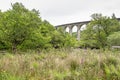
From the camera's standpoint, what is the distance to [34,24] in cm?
2123

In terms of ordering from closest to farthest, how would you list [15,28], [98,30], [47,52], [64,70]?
[64,70], [47,52], [15,28], [98,30]

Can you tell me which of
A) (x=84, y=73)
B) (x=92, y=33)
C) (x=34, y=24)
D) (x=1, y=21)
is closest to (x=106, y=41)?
(x=92, y=33)

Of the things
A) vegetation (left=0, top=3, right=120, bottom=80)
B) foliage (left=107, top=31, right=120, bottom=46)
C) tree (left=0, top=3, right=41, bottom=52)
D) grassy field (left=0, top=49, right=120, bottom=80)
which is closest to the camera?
grassy field (left=0, top=49, right=120, bottom=80)

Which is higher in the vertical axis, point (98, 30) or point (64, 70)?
point (98, 30)

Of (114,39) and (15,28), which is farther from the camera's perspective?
(114,39)

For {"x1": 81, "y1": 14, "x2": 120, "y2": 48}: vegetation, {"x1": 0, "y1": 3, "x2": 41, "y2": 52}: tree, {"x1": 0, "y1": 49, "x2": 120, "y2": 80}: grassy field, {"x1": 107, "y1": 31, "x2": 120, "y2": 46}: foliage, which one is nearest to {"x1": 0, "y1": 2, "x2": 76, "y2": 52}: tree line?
{"x1": 0, "y1": 3, "x2": 41, "y2": 52}: tree

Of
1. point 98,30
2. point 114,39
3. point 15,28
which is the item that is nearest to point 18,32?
point 15,28

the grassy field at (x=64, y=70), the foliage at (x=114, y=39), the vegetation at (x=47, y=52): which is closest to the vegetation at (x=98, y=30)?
the vegetation at (x=47, y=52)

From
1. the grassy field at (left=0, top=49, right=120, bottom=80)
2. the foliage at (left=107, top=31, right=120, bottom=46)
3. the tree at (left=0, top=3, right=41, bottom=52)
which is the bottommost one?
the grassy field at (left=0, top=49, right=120, bottom=80)

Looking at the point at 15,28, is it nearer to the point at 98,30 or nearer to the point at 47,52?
the point at 47,52

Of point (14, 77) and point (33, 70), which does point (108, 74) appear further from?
point (14, 77)

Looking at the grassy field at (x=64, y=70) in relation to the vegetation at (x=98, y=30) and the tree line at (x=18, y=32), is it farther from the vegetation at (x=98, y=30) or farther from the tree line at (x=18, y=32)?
the vegetation at (x=98, y=30)

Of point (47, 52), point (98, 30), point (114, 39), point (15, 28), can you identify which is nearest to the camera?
point (47, 52)

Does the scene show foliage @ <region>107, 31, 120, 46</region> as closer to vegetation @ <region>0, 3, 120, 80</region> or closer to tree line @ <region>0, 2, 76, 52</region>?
vegetation @ <region>0, 3, 120, 80</region>
